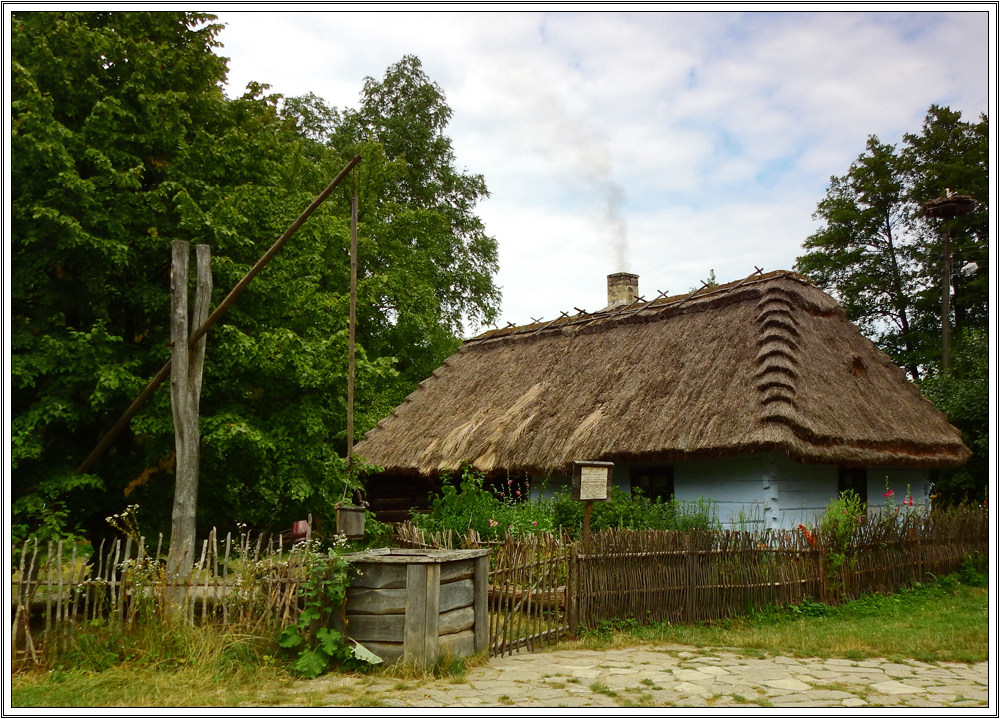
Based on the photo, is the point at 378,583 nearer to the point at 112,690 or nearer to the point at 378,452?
the point at 112,690

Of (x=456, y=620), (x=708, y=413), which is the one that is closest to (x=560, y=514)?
(x=708, y=413)

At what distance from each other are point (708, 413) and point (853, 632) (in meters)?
3.94

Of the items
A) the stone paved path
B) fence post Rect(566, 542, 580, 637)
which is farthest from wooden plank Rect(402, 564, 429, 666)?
fence post Rect(566, 542, 580, 637)

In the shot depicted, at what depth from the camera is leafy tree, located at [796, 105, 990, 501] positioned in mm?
22312

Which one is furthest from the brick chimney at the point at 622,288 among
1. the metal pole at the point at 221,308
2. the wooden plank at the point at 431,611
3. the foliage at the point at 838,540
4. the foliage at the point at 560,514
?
the wooden plank at the point at 431,611

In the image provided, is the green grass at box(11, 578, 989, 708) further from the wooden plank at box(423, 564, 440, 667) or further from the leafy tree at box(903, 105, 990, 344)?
the leafy tree at box(903, 105, 990, 344)

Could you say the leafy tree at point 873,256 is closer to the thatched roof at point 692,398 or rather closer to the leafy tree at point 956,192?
A: the leafy tree at point 956,192

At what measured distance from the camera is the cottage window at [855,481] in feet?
39.9

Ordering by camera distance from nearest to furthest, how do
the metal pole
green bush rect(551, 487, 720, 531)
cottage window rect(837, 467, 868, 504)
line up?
the metal pole < green bush rect(551, 487, 720, 531) < cottage window rect(837, 467, 868, 504)

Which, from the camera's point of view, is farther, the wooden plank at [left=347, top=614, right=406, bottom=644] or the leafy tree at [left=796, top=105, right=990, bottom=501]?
the leafy tree at [left=796, top=105, right=990, bottom=501]

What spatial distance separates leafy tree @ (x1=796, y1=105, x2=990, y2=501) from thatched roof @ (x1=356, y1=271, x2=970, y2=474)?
32.5 ft

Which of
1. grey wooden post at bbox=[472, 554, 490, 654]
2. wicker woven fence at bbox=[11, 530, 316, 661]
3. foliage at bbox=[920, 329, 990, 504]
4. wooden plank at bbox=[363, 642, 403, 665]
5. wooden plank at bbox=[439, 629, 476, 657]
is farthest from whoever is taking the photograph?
foliage at bbox=[920, 329, 990, 504]

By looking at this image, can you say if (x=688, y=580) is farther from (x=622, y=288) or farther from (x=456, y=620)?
(x=622, y=288)

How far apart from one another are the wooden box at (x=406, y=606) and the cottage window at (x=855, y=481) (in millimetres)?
7732
